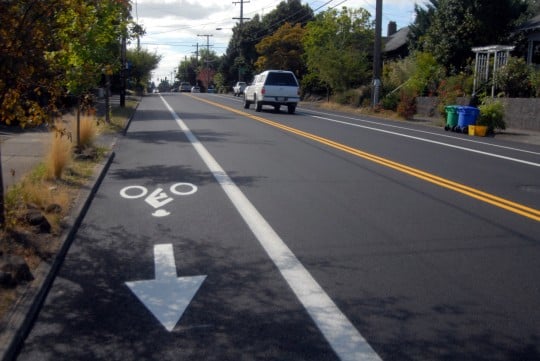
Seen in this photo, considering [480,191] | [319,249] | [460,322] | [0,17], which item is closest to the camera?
[460,322]

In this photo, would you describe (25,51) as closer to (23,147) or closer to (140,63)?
(23,147)

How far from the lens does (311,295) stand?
567 cm

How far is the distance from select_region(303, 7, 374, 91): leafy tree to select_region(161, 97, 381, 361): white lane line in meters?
36.0

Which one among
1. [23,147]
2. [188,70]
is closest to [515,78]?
[23,147]

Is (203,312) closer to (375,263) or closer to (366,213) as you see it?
(375,263)

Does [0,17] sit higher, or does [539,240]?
[0,17]

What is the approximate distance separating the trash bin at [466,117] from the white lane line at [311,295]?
16.5 m

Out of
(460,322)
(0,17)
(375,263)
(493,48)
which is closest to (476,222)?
(375,263)

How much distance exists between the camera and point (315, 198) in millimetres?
9742

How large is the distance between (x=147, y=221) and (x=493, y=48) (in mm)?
24635

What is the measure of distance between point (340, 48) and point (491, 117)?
2456 cm

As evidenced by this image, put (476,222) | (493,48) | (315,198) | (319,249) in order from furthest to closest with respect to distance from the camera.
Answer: (493,48) → (315,198) → (476,222) → (319,249)

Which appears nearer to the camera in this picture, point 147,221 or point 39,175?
point 147,221

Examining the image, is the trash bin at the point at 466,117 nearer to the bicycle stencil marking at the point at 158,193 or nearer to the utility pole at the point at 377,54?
the utility pole at the point at 377,54
